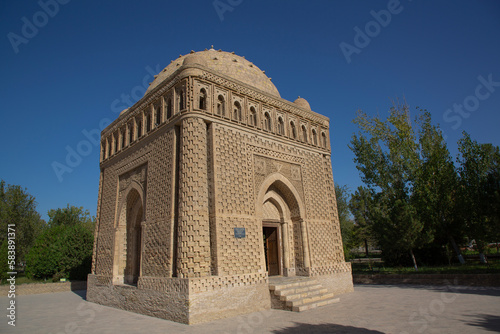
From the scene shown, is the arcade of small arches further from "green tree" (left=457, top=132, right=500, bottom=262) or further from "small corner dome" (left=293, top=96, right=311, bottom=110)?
"green tree" (left=457, top=132, right=500, bottom=262)

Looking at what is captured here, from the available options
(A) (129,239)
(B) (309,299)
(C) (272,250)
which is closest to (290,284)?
(B) (309,299)

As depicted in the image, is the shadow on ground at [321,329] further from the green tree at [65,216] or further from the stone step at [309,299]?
the green tree at [65,216]

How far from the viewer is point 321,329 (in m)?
5.97

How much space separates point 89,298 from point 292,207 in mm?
8393

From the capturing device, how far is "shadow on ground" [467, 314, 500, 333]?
542cm

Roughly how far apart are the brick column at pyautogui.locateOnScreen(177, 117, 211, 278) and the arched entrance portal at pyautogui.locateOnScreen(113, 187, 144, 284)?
11.7ft

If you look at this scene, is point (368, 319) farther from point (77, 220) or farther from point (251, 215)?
point (77, 220)

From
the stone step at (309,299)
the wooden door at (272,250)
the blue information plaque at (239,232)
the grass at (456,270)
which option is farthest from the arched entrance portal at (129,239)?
the grass at (456,270)

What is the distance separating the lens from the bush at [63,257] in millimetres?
19500

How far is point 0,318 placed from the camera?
28.9 feet

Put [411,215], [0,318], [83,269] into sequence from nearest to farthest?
1. [0,318]
2. [411,215]
3. [83,269]

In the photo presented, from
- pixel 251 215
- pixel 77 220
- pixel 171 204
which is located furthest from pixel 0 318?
pixel 77 220

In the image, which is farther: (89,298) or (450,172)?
(450,172)

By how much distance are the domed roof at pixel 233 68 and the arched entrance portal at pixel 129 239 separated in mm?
5197
